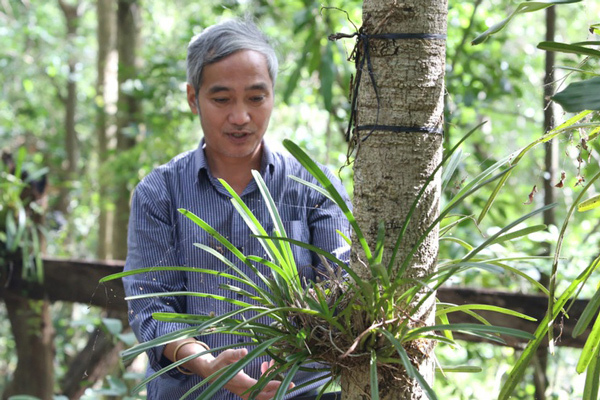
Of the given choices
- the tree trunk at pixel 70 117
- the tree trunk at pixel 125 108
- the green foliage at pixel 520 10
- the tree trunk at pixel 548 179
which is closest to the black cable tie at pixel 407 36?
the green foliage at pixel 520 10

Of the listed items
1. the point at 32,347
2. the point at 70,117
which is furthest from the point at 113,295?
the point at 70,117

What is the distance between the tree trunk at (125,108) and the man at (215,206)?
2614mm

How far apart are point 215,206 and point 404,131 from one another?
61cm

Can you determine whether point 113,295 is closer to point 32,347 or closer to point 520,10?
point 32,347

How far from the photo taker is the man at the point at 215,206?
136 cm

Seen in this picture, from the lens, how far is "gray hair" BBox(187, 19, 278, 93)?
1373mm

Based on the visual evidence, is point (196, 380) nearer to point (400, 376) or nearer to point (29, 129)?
point (400, 376)

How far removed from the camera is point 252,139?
1.41 meters

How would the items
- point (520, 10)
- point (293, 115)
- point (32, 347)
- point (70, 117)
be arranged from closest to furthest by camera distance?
point (520, 10)
point (32, 347)
point (293, 115)
point (70, 117)

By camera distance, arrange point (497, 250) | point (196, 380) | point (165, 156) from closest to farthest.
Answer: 1. point (196, 380)
2. point (497, 250)
3. point (165, 156)

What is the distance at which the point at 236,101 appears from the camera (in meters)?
1.37

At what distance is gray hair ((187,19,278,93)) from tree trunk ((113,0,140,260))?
2.59 metres

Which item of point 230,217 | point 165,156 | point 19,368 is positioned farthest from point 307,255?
point 165,156

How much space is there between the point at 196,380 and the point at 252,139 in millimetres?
508
